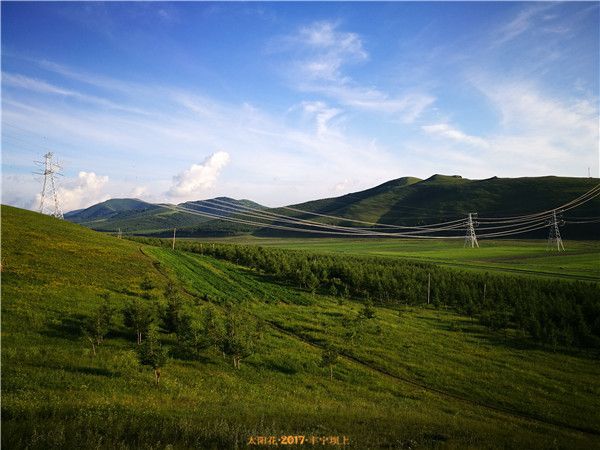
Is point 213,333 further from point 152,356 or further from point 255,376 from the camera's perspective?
point 152,356

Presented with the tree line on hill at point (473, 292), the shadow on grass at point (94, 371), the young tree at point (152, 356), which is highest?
the young tree at point (152, 356)

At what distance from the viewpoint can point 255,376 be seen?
34.2 m

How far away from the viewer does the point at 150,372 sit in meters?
28.8

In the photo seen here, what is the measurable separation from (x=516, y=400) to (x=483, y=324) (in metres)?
40.3

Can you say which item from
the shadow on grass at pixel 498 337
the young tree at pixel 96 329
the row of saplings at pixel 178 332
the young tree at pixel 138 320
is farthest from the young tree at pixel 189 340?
the shadow on grass at pixel 498 337

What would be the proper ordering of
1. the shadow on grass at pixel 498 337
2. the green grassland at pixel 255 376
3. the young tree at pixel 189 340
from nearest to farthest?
the green grassland at pixel 255 376, the young tree at pixel 189 340, the shadow on grass at pixel 498 337

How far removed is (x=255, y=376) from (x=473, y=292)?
2832 inches

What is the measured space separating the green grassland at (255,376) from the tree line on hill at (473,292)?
540 centimetres

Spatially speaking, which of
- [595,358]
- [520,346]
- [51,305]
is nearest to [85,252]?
[51,305]

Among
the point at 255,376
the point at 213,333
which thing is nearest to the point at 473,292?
the point at 255,376

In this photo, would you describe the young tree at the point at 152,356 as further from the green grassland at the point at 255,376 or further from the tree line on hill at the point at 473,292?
the tree line on hill at the point at 473,292

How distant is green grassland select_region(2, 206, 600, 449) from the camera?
1391 cm

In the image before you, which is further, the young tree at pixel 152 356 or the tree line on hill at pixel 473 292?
the tree line on hill at pixel 473 292

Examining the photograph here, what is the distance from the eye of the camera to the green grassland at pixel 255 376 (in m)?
13.9
